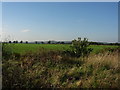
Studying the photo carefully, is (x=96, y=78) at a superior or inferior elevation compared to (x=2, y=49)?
inferior

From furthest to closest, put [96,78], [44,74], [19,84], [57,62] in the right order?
1. [57,62]
2. [44,74]
3. [96,78]
4. [19,84]

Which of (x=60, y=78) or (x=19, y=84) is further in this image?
(x=60, y=78)

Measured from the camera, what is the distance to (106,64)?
9.95 metres

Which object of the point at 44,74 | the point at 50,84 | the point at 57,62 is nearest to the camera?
the point at 50,84

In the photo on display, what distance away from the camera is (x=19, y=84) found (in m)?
6.43

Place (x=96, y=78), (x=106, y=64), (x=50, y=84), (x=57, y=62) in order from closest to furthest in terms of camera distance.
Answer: (x=50, y=84) < (x=96, y=78) < (x=106, y=64) < (x=57, y=62)

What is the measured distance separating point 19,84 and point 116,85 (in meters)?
2.96

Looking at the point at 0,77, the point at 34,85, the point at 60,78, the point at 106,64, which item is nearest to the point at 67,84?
the point at 60,78

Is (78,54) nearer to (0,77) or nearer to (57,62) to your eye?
(57,62)

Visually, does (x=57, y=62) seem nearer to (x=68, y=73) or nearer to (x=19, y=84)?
(x=68, y=73)

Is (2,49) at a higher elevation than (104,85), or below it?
higher

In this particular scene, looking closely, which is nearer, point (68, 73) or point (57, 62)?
point (68, 73)

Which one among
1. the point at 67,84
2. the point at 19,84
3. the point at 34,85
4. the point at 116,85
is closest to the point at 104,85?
the point at 116,85

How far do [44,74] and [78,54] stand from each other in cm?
609
